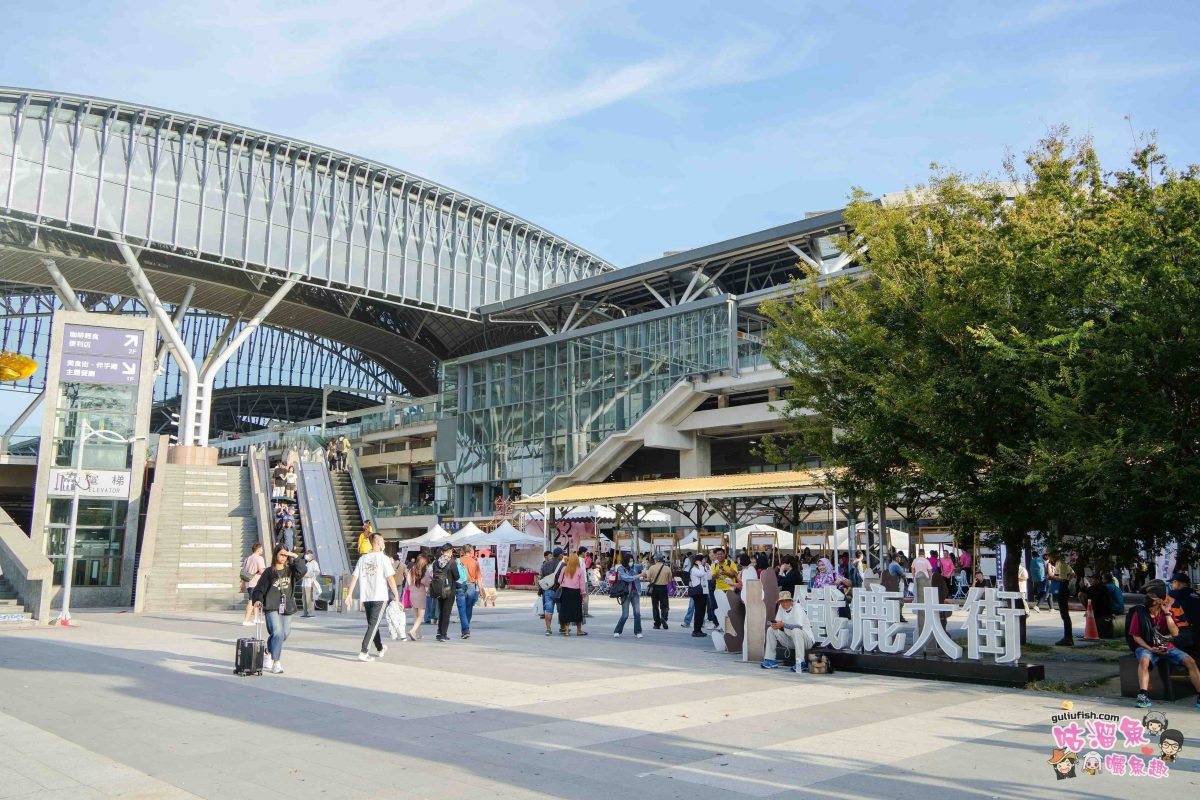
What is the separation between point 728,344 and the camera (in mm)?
42844

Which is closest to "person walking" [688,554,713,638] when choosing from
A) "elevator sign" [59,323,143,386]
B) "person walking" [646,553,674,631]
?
"person walking" [646,553,674,631]

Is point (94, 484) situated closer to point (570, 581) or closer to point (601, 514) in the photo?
point (570, 581)

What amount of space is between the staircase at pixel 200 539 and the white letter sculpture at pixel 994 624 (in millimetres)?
18774

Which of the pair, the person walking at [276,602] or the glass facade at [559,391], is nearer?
the person walking at [276,602]

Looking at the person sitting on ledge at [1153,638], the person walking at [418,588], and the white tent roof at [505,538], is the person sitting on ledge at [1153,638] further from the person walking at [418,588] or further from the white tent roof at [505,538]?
the white tent roof at [505,538]

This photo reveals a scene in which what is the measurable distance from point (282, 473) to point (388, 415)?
30.0 m

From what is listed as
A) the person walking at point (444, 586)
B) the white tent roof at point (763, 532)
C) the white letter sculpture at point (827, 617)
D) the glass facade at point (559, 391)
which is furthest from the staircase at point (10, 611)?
the glass facade at point (559, 391)

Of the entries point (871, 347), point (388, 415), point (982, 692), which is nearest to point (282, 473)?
point (871, 347)

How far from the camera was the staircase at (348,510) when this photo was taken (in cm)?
3247

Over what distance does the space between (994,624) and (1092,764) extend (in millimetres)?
5073

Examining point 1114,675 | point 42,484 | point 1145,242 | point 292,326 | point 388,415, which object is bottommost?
point 1114,675

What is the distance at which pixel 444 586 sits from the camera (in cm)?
1622

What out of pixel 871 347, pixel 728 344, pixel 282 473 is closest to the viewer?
pixel 871 347

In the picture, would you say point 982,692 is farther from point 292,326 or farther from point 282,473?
point 292,326
